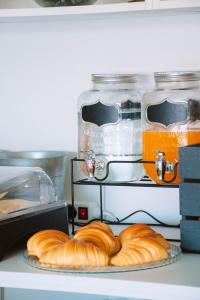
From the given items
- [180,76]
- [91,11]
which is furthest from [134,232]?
[91,11]

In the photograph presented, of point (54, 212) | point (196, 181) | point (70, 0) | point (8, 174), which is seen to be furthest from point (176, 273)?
point (70, 0)

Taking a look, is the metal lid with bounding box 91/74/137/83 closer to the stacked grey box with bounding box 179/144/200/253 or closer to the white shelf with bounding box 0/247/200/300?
the stacked grey box with bounding box 179/144/200/253

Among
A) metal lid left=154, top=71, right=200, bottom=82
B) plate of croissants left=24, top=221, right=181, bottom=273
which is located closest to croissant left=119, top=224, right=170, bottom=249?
plate of croissants left=24, top=221, right=181, bottom=273

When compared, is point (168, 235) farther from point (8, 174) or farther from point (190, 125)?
point (8, 174)

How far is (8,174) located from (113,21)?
1.85 ft

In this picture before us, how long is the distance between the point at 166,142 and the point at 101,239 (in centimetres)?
32

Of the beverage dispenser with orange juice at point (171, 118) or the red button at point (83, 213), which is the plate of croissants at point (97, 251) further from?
the red button at point (83, 213)

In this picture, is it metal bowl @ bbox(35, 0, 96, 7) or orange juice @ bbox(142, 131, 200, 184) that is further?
metal bowl @ bbox(35, 0, 96, 7)

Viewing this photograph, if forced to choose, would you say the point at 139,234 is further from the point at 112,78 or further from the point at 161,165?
the point at 112,78

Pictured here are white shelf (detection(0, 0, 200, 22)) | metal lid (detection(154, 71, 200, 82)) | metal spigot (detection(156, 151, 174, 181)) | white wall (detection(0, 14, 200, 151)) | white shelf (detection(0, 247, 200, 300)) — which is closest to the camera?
white shelf (detection(0, 247, 200, 300))

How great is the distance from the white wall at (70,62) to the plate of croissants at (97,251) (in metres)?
0.52

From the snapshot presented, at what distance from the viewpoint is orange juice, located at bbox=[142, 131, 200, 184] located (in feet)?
4.67

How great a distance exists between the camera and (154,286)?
1.11 m

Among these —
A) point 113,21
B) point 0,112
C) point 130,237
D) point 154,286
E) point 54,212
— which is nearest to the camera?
point 154,286
